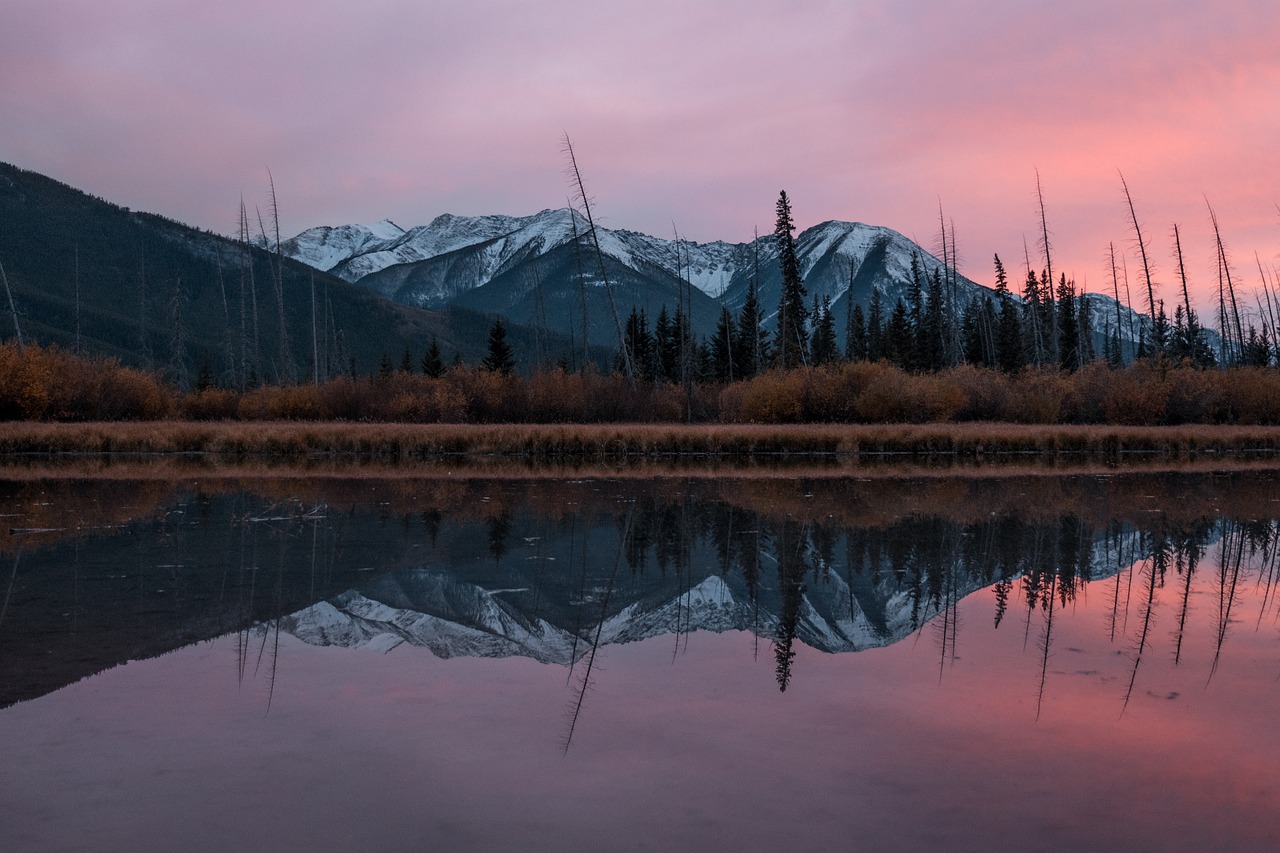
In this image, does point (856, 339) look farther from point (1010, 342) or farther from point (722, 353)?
point (1010, 342)

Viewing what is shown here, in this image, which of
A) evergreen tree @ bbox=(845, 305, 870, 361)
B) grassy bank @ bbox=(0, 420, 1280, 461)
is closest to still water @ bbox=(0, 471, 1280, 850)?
grassy bank @ bbox=(0, 420, 1280, 461)

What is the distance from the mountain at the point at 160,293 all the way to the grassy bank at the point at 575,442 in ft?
313

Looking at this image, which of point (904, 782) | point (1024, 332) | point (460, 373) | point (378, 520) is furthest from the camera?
point (1024, 332)

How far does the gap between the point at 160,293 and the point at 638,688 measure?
6159 inches

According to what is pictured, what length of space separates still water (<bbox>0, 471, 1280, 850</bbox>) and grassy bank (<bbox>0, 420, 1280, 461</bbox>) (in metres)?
16.8

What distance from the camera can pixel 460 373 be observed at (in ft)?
139

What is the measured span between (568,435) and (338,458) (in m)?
6.93

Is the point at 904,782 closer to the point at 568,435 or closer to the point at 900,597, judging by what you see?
the point at 900,597

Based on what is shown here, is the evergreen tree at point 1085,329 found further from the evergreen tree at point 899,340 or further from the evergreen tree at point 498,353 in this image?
the evergreen tree at point 498,353

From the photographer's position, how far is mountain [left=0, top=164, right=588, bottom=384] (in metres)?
126

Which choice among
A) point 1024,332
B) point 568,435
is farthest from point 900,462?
point 1024,332

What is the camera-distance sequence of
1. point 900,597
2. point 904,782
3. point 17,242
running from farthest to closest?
point 17,242, point 900,597, point 904,782

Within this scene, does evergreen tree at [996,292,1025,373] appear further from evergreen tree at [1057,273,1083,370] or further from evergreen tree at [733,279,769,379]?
evergreen tree at [733,279,769,379]

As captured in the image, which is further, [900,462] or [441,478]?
[900,462]
